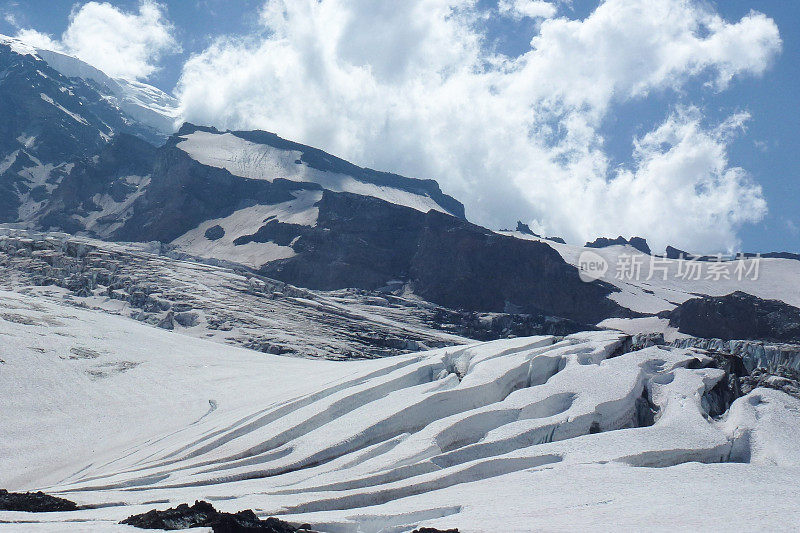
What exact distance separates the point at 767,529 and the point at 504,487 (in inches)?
299

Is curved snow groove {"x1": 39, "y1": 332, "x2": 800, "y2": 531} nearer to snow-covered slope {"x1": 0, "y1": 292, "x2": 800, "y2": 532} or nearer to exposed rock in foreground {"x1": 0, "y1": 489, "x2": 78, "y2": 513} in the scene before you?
snow-covered slope {"x1": 0, "y1": 292, "x2": 800, "y2": 532}

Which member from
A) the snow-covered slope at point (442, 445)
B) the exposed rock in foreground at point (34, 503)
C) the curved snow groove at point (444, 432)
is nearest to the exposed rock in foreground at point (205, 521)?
the snow-covered slope at point (442, 445)

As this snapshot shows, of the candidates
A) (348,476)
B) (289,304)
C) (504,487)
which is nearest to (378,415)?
(348,476)

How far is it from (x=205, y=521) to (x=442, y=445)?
42.4 feet

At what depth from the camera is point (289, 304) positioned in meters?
186

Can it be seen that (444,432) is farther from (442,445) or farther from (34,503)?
(34,503)

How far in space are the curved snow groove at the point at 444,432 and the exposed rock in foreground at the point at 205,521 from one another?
296 centimetres

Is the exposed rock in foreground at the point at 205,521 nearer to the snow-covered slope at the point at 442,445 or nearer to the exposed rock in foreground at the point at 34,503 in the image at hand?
the snow-covered slope at the point at 442,445

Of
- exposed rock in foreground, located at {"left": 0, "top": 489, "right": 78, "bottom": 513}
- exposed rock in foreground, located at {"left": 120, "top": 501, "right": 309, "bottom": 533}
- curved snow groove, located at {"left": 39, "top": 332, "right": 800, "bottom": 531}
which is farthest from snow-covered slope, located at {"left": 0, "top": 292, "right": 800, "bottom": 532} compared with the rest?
exposed rock in foreground, located at {"left": 120, "top": 501, "right": 309, "bottom": 533}

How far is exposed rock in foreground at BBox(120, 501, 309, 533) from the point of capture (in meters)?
17.0

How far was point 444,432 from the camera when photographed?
29.5m

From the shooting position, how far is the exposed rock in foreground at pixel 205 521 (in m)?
17.0

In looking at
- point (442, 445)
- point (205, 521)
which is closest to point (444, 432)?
point (442, 445)

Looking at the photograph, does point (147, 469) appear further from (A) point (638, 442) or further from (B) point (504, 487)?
(A) point (638, 442)
